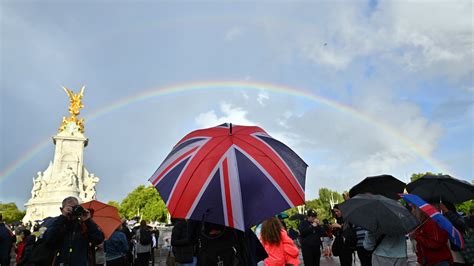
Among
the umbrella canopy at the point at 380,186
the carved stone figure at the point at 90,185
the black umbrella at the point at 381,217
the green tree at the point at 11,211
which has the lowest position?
the black umbrella at the point at 381,217

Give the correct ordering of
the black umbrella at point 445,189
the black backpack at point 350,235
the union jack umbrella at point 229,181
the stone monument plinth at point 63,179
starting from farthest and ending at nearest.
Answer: the stone monument plinth at point 63,179 < the black umbrella at point 445,189 < the black backpack at point 350,235 < the union jack umbrella at point 229,181

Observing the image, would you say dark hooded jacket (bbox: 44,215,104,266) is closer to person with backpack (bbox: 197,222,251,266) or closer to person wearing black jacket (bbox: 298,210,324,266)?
person with backpack (bbox: 197,222,251,266)

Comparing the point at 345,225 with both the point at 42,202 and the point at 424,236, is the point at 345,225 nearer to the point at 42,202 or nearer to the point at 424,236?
the point at 424,236

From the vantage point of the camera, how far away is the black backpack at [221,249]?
3.13m

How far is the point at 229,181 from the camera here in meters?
2.71

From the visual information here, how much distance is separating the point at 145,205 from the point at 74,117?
1385 inches

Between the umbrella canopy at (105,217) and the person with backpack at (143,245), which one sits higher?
the umbrella canopy at (105,217)

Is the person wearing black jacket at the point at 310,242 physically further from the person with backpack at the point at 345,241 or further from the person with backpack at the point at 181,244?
the person with backpack at the point at 181,244

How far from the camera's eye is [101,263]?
6.85m

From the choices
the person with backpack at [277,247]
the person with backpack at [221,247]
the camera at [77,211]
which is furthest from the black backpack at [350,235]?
the camera at [77,211]

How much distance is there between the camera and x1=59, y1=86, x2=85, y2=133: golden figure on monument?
48000 mm

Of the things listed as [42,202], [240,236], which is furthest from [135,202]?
[240,236]

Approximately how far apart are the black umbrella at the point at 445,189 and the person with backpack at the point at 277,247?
11.9 feet

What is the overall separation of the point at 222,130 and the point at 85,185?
47222mm
